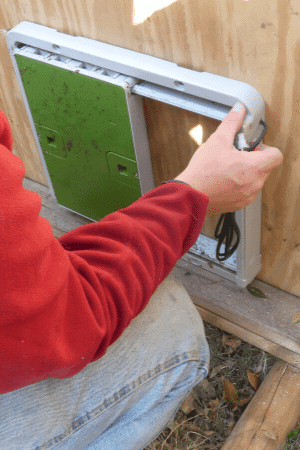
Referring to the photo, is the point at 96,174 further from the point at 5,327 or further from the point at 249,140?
the point at 5,327

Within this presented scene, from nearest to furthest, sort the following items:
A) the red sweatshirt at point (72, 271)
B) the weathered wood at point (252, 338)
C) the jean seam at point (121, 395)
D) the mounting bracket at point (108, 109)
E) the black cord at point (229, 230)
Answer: the red sweatshirt at point (72, 271)
the jean seam at point (121, 395)
the mounting bracket at point (108, 109)
the black cord at point (229, 230)
the weathered wood at point (252, 338)

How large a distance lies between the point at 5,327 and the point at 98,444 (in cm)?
48

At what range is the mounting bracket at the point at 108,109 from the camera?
1.11m

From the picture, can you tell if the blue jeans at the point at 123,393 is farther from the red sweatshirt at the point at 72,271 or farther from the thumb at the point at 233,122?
the thumb at the point at 233,122

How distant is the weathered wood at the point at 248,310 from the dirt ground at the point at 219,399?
50 millimetres

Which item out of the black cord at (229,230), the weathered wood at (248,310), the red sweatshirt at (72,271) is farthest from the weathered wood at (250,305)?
the red sweatshirt at (72,271)

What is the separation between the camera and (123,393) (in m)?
1.02

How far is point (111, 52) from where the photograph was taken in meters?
1.20

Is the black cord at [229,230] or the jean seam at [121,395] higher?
the black cord at [229,230]

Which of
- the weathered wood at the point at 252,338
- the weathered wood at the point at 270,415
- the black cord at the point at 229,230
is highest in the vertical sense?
the black cord at the point at 229,230

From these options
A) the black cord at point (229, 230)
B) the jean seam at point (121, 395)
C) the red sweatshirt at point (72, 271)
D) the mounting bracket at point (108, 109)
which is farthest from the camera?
the black cord at point (229, 230)

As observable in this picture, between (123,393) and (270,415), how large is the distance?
0.41 metres

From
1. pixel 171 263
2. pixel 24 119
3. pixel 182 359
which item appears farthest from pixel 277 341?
pixel 24 119

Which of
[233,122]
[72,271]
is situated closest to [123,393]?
[72,271]
